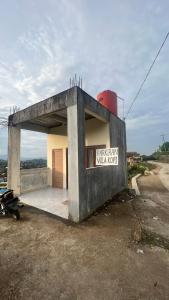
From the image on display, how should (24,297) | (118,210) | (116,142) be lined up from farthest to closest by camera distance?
(116,142)
(118,210)
(24,297)

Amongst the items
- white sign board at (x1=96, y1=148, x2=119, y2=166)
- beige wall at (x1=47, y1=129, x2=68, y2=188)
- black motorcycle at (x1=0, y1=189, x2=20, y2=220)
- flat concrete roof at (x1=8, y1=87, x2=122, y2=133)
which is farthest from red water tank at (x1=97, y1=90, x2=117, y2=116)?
black motorcycle at (x1=0, y1=189, x2=20, y2=220)

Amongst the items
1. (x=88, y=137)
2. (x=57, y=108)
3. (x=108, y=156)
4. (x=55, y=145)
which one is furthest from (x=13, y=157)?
(x=108, y=156)

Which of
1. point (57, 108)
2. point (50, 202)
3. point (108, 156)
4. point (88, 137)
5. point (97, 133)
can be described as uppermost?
Answer: point (57, 108)

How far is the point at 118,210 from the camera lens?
5.80 m

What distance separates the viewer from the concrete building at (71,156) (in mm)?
4656

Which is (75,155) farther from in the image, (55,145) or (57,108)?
(55,145)

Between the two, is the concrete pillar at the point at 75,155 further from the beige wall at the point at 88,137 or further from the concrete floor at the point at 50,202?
the beige wall at the point at 88,137

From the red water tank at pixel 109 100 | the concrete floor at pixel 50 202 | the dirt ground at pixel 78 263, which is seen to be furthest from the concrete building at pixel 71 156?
the dirt ground at pixel 78 263

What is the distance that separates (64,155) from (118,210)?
4.26 metres

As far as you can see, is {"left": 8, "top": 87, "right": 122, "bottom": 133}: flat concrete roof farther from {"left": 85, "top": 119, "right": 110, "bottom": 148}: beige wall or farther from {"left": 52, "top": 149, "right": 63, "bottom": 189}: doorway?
{"left": 52, "top": 149, "right": 63, "bottom": 189}: doorway

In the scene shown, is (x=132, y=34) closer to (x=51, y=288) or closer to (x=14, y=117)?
(x=14, y=117)

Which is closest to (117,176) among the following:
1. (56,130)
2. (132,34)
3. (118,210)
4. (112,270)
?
(118,210)

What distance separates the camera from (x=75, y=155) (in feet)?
15.1

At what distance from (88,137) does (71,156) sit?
3.24 m
